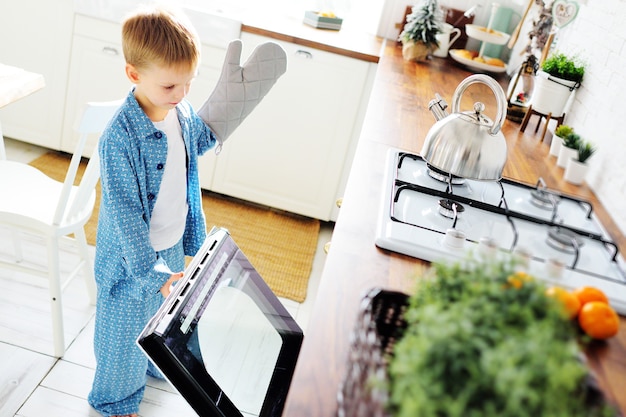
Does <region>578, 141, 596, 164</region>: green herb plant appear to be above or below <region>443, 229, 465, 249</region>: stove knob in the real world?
above

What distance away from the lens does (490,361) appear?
554 mm

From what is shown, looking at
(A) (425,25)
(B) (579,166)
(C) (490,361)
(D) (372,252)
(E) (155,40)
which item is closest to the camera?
(C) (490,361)

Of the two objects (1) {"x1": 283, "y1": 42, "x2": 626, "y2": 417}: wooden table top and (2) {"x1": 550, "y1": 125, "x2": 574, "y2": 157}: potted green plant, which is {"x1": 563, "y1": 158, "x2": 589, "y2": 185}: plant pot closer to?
(1) {"x1": 283, "y1": 42, "x2": 626, "y2": 417}: wooden table top

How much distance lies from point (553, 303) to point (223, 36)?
2605 mm

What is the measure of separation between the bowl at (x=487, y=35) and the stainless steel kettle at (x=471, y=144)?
179cm

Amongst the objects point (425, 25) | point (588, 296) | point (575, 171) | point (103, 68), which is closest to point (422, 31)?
point (425, 25)

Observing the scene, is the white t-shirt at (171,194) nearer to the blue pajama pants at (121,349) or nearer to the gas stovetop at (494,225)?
the blue pajama pants at (121,349)

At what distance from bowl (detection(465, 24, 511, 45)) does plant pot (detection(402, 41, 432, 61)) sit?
0.26 meters

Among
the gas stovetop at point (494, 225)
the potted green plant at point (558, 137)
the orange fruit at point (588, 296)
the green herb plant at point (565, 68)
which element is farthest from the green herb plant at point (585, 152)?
the orange fruit at point (588, 296)

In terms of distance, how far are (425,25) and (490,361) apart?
2.75 meters

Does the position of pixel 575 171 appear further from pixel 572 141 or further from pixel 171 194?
pixel 171 194

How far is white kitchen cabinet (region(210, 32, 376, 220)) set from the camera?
306 centimetres

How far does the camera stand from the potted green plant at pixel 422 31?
310 centimetres

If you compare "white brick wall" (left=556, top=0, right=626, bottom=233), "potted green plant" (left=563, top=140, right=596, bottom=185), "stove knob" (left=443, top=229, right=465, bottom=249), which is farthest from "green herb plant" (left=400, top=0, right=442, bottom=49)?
"stove knob" (left=443, top=229, right=465, bottom=249)
